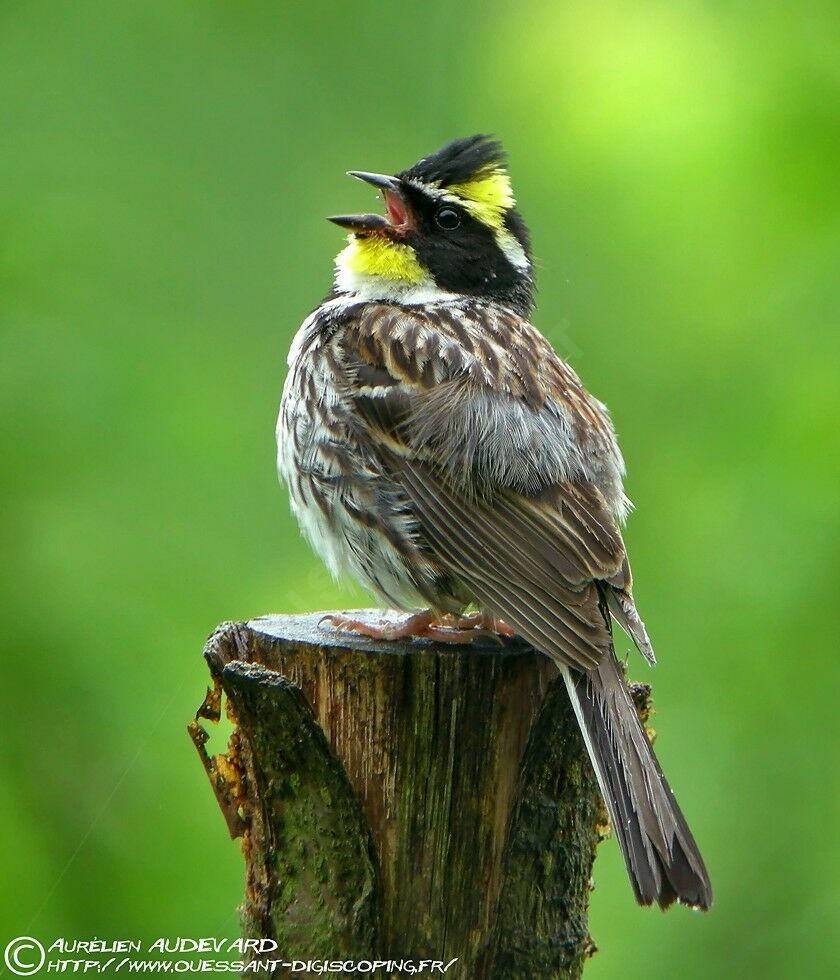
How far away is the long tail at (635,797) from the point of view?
4.50m

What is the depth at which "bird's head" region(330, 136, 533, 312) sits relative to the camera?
630cm

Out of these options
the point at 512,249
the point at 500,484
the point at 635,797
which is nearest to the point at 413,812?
the point at 635,797

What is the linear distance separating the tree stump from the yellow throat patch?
2024mm

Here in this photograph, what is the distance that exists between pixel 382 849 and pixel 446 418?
1.63m

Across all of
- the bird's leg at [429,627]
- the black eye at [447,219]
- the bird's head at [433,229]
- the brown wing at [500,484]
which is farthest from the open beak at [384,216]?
the bird's leg at [429,627]

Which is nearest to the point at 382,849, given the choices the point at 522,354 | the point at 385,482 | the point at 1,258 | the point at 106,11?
the point at 385,482

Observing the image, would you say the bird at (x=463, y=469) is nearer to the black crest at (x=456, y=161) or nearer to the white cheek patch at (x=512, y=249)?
the black crest at (x=456, y=161)

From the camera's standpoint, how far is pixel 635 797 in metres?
4.64

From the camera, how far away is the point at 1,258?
8.18 meters

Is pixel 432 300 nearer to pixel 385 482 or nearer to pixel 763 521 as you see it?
pixel 385 482

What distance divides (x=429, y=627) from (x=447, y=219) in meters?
1.86

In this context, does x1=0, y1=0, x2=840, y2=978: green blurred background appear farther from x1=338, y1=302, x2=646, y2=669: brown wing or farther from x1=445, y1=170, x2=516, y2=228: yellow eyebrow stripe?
x1=338, y1=302, x2=646, y2=669: brown wing

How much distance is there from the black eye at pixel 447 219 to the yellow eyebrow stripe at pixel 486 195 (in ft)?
0.20


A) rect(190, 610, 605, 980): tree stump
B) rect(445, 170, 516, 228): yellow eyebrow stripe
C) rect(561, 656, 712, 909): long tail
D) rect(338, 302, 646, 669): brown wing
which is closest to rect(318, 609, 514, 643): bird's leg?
rect(338, 302, 646, 669): brown wing
